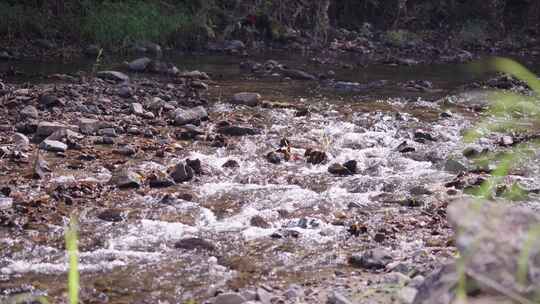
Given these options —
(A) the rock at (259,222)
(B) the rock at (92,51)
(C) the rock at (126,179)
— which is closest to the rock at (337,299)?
(A) the rock at (259,222)

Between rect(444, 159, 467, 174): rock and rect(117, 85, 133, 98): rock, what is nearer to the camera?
rect(444, 159, 467, 174): rock

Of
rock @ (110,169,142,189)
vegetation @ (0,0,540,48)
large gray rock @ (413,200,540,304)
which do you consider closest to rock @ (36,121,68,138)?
rock @ (110,169,142,189)

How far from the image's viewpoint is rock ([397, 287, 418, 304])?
3.46 m

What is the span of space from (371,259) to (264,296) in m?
0.90

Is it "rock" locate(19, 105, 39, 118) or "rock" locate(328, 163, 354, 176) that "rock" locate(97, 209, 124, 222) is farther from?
"rock" locate(19, 105, 39, 118)

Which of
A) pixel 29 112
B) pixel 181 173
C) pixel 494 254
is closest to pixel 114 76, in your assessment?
pixel 29 112

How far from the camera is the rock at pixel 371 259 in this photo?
14.7 feet

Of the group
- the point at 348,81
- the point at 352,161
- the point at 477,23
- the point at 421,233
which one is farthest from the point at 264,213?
the point at 477,23

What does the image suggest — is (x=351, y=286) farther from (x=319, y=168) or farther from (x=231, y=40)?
(x=231, y=40)

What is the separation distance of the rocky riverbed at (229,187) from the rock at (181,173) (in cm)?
2

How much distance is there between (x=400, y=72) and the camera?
44.2 feet

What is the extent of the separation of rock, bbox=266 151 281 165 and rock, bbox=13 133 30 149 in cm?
237

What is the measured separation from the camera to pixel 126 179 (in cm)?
608

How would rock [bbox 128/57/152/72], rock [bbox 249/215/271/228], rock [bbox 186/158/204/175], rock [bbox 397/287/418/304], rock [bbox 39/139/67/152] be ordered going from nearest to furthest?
rock [bbox 397/287/418/304], rock [bbox 249/215/271/228], rock [bbox 186/158/204/175], rock [bbox 39/139/67/152], rock [bbox 128/57/152/72]
